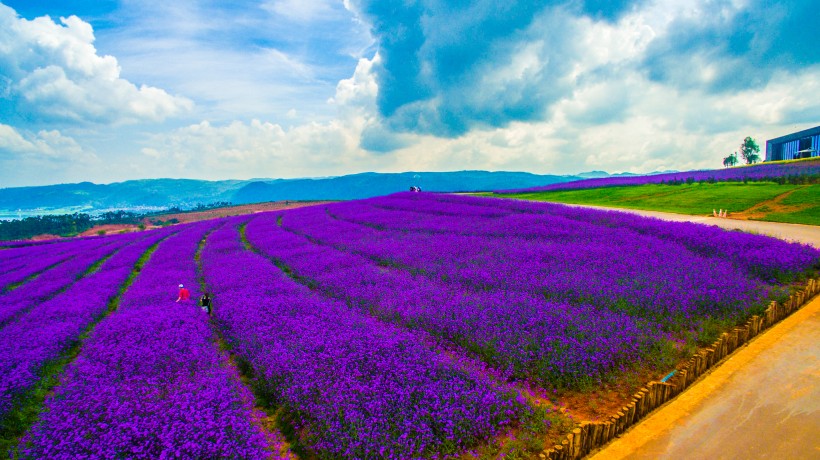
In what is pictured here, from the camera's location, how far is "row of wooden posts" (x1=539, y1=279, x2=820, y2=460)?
4680 mm

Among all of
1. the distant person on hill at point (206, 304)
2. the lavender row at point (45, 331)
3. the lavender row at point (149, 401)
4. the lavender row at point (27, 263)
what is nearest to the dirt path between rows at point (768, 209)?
the lavender row at point (149, 401)

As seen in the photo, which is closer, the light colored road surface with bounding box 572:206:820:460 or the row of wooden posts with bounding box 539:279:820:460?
the row of wooden posts with bounding box 539:279:820:460

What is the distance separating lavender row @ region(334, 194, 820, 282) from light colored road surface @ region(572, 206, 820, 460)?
4.58 metres

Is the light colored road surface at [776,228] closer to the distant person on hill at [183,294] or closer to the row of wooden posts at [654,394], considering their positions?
the row of wooden posts at [654,394]

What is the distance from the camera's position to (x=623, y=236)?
14656 millimetres

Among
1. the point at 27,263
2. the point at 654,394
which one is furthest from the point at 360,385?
the point at 27,263

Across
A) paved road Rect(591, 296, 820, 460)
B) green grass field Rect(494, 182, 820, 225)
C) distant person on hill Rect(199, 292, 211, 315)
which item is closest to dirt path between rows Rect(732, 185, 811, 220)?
green grass field Rect(494, 182, 820, 225)

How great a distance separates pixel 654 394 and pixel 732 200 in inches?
996

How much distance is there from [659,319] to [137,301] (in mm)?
15807

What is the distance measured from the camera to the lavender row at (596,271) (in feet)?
27.8

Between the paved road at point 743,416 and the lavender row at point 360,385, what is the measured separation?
1.95 meters

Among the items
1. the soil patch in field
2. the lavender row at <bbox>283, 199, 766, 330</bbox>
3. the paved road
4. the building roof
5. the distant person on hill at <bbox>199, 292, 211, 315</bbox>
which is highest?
the building roof

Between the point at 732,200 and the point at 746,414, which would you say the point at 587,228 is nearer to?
the point at 746,414

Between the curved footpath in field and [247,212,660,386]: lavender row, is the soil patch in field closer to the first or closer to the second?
[247,212,660,386]: lavender row
